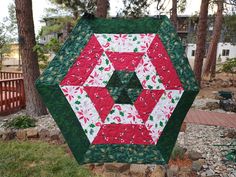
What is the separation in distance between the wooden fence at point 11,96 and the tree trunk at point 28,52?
940 mm

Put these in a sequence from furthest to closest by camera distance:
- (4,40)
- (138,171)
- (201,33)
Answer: (4,40)
(201,33)
(138,171)

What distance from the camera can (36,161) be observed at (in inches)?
150

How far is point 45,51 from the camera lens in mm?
5395

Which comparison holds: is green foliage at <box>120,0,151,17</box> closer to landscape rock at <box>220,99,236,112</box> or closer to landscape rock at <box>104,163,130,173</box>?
landscape rock at <box>220,99,236,112</box>

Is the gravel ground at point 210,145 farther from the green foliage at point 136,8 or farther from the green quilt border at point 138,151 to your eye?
the green foliage at point 136,8

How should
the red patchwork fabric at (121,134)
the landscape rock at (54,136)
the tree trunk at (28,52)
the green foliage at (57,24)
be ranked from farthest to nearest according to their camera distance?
1. the green foliage at (57,24)
2. the tree trunk at (28,52)
3. the landscape rock at (54,136)
4. the red patchwork fabric at (121,134)

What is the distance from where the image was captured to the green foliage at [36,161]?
3426 millimetres

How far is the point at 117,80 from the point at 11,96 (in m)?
6.25

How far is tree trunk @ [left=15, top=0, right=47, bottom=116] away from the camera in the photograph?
5.58 metres

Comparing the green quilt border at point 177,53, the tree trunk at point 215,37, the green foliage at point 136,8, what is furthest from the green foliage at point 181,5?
the green quilt border at point 177,53

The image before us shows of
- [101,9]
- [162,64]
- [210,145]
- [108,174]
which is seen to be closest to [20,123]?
[108,174]

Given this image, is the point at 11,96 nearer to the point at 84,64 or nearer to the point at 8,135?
the point at 8,135

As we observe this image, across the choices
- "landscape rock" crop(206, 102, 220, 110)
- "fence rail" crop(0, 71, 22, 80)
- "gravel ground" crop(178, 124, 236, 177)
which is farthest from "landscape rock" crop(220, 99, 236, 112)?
"fence rail" crop(0, 71, 22, 80)

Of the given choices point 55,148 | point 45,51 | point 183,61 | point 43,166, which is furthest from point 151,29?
point 45,51
